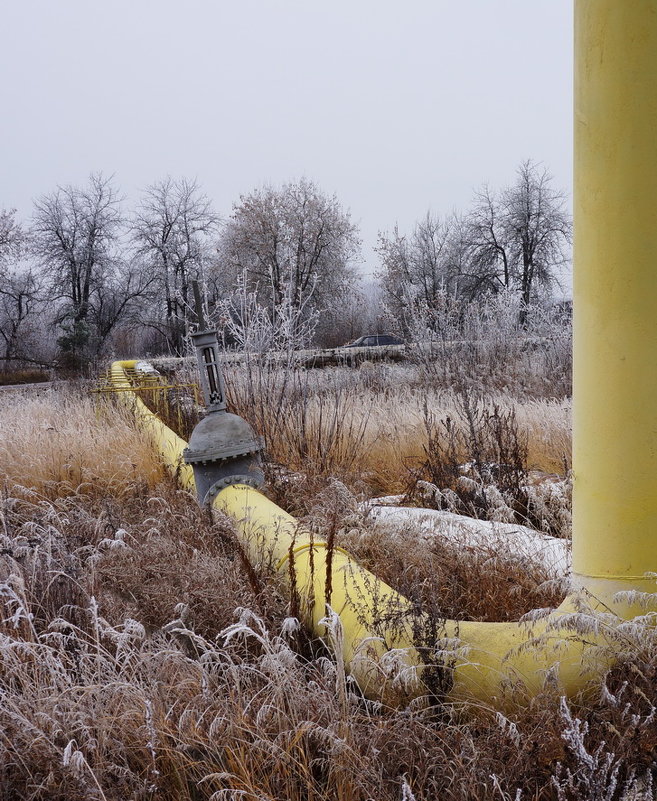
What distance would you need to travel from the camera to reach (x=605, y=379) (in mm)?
1812

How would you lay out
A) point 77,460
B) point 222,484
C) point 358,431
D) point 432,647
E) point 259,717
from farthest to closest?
point 358,431 → point 77,460 → point 222,484 → point 432,647 → point 259,717

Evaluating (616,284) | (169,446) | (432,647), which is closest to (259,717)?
(432,647)

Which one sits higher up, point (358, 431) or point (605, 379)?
point (605, 379)

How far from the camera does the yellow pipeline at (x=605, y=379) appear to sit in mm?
1718

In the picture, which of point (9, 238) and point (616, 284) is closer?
point (616, 284)

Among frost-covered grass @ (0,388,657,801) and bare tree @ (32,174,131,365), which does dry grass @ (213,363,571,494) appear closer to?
frost-covered grass @ (0,388,657,801)

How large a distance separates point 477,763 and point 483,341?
42.3 feet

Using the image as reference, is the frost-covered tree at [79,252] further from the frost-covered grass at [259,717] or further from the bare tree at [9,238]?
the frost-covered grass at [259,717]

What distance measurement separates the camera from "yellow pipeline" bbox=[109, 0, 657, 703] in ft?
5.64

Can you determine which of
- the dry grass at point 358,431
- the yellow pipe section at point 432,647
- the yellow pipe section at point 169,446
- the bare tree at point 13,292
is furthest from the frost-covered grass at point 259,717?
the bare tree at point 13,292

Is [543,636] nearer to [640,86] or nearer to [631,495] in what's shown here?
[631,495]

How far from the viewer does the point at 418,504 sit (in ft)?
15.0

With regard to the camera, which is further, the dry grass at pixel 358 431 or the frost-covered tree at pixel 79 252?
the frost-covered tree at pixel 79 252

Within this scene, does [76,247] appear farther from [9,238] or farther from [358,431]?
[358,431]
